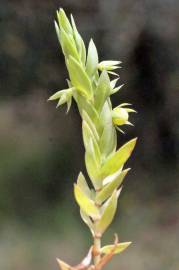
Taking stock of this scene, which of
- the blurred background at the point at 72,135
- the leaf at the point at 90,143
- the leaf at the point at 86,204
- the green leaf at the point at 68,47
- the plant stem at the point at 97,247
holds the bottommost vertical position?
the blurred background at the point at 72,135

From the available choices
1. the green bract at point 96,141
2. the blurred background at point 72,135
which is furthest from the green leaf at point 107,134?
the blurred background at point 72,135

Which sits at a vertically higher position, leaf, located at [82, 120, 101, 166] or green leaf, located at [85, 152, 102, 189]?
leaf, located at [82, 120, 101, 166]

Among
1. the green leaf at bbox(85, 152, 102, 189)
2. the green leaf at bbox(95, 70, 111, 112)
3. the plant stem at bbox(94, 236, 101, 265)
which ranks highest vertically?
the green leaf at bbox(95, 70, 111, 112)

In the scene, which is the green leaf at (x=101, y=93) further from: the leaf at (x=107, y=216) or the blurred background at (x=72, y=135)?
the blurred background at (x=72, y=135)

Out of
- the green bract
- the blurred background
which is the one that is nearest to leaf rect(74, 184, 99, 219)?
the green bract

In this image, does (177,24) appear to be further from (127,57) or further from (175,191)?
(175,191)

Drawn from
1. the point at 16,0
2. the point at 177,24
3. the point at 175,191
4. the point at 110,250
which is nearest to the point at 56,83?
the point at 16,0

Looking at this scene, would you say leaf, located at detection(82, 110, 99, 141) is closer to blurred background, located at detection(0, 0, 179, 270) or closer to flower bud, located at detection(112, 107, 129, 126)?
flower bud, located at detection(112, 107, 129, 126)

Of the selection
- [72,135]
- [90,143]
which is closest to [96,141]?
[90,143]
